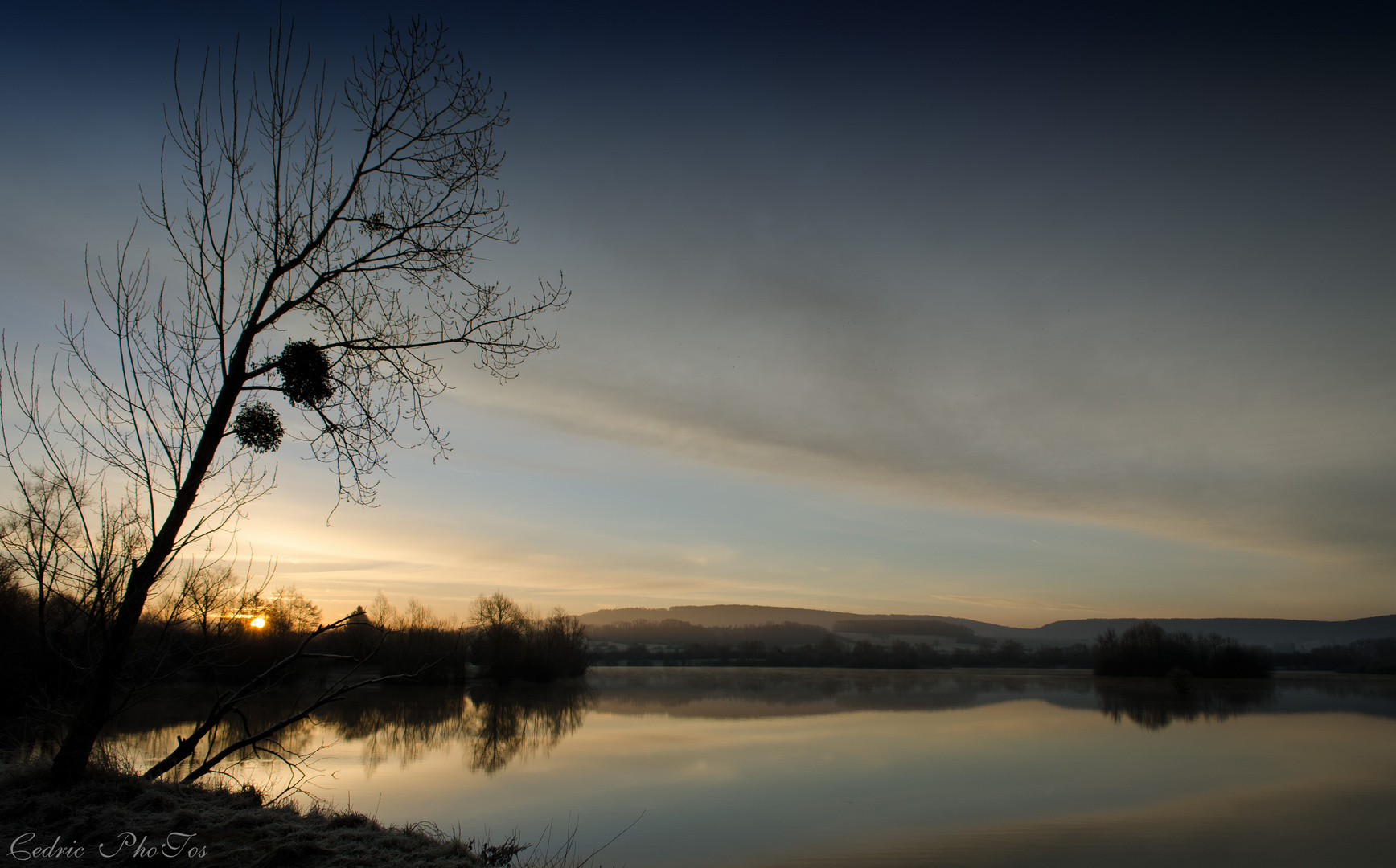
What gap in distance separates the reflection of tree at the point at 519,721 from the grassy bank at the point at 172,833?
10822 millimetres

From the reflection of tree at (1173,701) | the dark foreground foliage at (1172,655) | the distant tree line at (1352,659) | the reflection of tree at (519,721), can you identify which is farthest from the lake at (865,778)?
the distant tree line at (1352,659)

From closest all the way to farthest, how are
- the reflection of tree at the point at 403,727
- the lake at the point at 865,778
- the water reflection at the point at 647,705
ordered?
the lake at the point at 865,778, the reflection of tree at the point at 403,727, the water reflection at the point at 647,705

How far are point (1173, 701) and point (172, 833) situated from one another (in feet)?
140

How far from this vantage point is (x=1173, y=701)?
115 feet

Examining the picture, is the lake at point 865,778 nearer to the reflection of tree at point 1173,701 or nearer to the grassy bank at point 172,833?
the reflection of tree at point 1173,701

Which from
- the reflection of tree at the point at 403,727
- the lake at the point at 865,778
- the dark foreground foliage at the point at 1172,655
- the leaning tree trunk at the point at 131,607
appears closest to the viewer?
the leaning tree trunk at the point at 131,607

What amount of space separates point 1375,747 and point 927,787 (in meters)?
16.6

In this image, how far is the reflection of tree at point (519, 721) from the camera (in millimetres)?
17636

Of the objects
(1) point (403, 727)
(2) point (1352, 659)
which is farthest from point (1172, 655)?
(1) point (403, 727)

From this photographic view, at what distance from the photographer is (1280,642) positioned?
118 m

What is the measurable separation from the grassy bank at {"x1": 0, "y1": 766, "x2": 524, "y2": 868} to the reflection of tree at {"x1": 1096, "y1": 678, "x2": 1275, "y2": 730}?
27.3 metres

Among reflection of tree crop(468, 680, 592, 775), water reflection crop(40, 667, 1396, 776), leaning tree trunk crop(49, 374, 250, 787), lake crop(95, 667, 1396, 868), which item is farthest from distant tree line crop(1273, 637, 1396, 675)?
leaning tree trunk crop(49, 374, 250, 787)

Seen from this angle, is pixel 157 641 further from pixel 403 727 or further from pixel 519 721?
pixel 519 721

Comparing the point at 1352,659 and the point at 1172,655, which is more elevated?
the point at 1172,655
